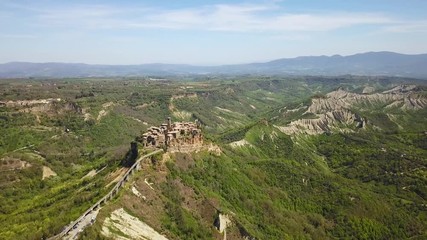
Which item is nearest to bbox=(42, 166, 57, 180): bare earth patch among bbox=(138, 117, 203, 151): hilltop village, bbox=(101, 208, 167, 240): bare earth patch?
bbox=(138, 117, 203, 151): hilltop village

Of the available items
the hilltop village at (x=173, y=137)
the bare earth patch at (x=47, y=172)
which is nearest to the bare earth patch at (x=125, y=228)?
the hilltop village at (x=173, y=137)

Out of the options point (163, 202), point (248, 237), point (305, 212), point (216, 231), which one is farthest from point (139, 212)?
point (305, 212)

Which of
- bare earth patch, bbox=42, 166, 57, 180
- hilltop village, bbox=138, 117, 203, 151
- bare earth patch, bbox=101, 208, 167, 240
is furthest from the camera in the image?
bare earth patch, bbox=42, 166, 57, 180

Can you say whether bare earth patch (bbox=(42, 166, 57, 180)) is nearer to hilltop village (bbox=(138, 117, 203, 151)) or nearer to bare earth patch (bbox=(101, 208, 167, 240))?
hilltop village (bbox=(138, 117, 203, 151))

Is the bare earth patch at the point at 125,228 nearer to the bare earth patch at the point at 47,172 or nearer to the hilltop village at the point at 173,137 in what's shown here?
the hilltop village at the point at 173,137

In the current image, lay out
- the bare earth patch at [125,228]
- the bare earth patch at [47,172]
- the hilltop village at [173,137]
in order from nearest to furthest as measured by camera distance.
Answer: the bare earth patch at [125,228] → the hilltop village at [173,137] → the bare earth patch at [47,172]

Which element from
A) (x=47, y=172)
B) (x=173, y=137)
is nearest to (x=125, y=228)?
(x=173, y=137)

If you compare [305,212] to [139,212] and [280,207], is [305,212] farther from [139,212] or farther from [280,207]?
[139,212]

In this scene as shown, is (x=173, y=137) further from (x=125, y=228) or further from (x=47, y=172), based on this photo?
(x=47, y=172)
